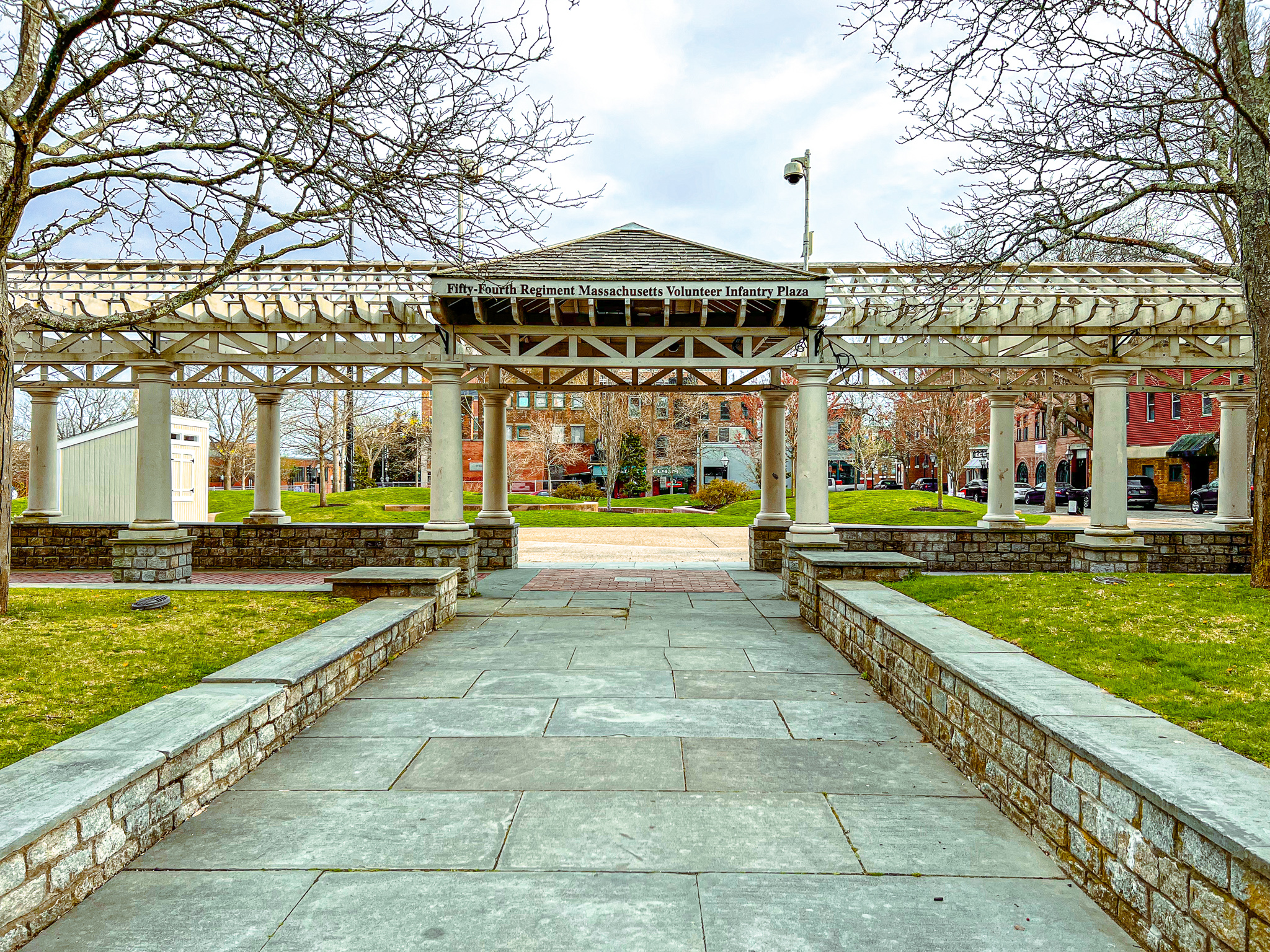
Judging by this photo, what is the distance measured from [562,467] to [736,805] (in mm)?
48613

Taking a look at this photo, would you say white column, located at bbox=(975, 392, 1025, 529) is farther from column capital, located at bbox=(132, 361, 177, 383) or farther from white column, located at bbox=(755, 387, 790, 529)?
column capital, located at bbox=(132, 361, 177, 383)

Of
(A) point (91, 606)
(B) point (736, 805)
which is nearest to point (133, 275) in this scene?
(A) point (91, 606)

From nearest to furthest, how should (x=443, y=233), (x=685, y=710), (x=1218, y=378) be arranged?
(x=685, y=710)
(x=443, y=233)
(x=1218, y=378)

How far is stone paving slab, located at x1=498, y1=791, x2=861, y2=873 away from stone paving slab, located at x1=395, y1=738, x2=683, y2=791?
20 centimetres

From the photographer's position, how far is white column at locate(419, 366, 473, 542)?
11852mm

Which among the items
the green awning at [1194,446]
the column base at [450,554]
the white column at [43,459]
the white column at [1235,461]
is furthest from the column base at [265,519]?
the green awning at [1194,446]

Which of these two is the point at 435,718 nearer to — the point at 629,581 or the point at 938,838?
the point at 938,838

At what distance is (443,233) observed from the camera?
7.66m

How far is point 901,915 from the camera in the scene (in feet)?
10.2

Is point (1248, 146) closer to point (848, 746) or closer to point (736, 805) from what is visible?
point (848, 746)

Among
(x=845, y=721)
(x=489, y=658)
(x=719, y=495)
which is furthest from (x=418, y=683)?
(x=719, y=495)

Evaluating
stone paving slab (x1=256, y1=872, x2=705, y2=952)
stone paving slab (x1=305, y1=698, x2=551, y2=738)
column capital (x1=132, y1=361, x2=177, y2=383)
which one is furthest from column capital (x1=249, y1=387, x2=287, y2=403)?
stone paving slab (x1=256, y1=872, x2=705, y2=952)

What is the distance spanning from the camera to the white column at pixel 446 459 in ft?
38.9

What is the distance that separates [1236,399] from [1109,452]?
4068 millimetres
